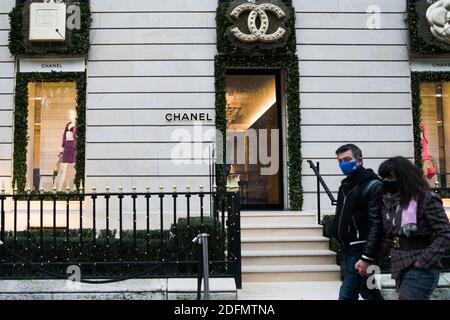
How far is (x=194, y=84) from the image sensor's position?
12562 millimetres

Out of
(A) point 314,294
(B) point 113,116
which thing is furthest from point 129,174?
(A) point 314,294

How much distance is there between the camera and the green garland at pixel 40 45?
488 inches

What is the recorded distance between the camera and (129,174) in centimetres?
1228

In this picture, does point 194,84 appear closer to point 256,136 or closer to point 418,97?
point 256,136

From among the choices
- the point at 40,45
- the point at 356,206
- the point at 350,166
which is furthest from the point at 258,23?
the point at 356,206

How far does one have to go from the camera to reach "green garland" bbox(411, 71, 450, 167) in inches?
499

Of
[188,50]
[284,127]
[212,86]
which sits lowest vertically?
[284,127]

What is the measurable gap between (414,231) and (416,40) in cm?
953

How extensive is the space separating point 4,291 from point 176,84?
6.89m

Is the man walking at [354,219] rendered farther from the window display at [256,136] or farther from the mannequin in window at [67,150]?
the mannequin in window at [67,150]

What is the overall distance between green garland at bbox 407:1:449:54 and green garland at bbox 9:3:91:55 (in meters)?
7.73
